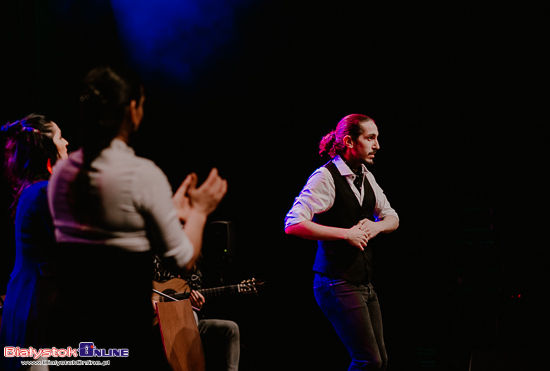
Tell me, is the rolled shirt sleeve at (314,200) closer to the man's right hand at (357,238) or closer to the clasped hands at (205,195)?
the man's right hand at (357,238)

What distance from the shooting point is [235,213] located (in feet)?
14.9

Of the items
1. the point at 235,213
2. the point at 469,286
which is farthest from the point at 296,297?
the point at 469,286

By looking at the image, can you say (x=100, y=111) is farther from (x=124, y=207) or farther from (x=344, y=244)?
(x=344, y=244)

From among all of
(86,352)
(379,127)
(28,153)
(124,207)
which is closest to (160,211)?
(124,207)

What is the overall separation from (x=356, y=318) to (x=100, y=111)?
1.77 meters

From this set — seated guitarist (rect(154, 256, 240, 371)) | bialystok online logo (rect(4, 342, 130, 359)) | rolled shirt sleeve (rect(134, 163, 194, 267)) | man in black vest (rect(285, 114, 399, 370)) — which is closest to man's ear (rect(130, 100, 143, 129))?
rolled shirt sleeve (rect(134, 163, 194, 267))

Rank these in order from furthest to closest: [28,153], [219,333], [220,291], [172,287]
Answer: [220,291]
[172,287]
[219,333]
[28,153]

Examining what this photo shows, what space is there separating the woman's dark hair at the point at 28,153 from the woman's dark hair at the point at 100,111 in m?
0.81

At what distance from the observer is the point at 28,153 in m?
1.87

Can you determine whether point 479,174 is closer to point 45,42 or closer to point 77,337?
point 77,337

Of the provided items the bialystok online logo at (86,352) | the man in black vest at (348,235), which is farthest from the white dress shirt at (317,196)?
the bialystok online logo at (86,352)

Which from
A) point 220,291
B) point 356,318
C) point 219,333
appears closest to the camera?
point 356,318

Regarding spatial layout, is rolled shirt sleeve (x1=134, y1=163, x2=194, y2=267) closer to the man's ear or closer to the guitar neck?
the man's ear

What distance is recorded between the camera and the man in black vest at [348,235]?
7.95 ft
